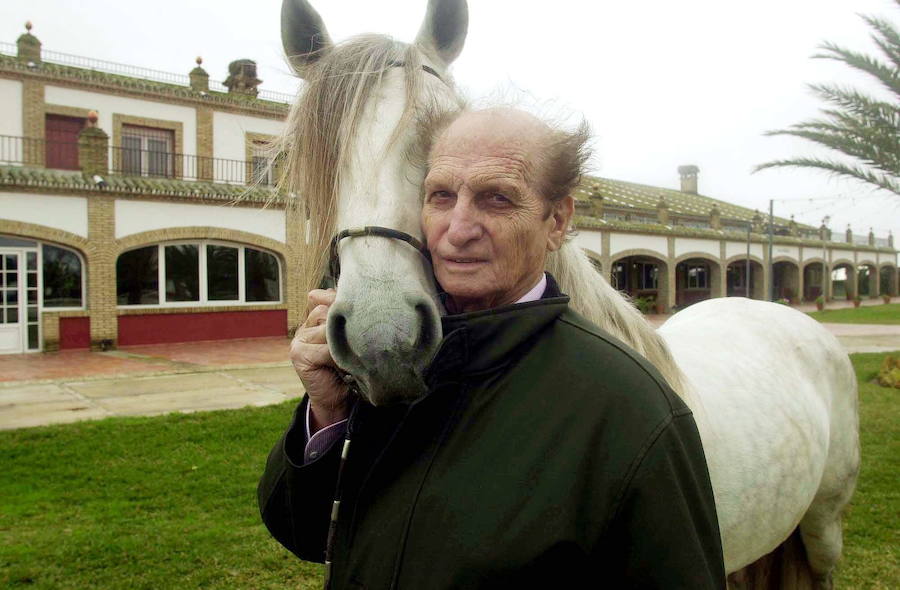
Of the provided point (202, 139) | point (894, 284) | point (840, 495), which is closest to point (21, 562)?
point (840, 495)

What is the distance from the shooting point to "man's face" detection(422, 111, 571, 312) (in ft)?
3.57

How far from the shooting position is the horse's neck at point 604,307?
5.20ft

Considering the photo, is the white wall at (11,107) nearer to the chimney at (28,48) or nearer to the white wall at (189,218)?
the chimney at (28,48)

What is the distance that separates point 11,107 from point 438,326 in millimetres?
19198

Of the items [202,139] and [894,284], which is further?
[894,284]

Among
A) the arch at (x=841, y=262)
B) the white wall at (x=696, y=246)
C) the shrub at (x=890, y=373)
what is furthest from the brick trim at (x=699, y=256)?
the shrub at (x=890, y=373)

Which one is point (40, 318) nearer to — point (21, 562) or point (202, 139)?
point (202, 139)

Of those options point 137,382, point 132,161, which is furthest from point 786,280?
point 137,382

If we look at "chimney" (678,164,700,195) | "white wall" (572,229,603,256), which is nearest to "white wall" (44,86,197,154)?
"white wall" (572,229,603,256)

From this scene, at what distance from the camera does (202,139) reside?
Result: 17.9m

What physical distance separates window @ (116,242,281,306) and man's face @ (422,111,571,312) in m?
16.0

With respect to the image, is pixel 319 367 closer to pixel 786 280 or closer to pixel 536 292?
pixel 536 292

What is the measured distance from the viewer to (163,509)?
4496 millimetres

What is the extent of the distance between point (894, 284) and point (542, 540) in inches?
2043
